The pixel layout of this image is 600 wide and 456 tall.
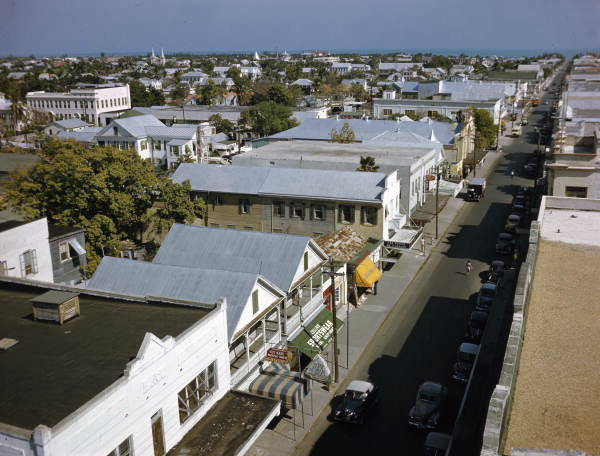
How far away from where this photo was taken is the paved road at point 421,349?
26.5 m

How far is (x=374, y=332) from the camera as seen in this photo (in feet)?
121

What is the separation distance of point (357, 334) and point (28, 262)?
64.5 feet

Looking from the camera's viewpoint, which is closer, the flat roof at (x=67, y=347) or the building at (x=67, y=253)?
the flat roof at (x=67, y=347)

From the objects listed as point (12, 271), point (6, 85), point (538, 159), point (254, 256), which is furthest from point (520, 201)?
point (6, 85)

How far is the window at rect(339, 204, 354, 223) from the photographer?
4656 centimetres

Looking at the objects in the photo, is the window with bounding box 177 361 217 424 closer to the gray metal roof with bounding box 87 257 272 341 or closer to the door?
the door

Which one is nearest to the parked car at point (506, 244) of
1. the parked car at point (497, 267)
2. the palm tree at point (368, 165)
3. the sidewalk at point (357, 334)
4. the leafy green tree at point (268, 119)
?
the parked car at point (497, 267)

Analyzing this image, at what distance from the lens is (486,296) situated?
3978 centimetres

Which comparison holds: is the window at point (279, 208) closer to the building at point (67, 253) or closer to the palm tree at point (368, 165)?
the palm tree at point (368, 165)

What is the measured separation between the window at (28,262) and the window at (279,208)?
65.4ft

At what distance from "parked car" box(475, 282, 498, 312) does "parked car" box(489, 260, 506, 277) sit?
4293 millimetres

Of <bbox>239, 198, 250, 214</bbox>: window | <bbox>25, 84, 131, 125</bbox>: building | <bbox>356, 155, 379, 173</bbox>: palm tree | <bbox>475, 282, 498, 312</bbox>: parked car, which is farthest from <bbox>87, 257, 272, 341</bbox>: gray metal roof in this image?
<bbox>25, 84, 131, 125</bbox>: building

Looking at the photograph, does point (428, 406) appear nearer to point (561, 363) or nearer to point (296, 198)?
point (561, 363)

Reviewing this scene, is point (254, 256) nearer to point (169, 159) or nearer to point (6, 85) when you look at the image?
point (169, 159)
